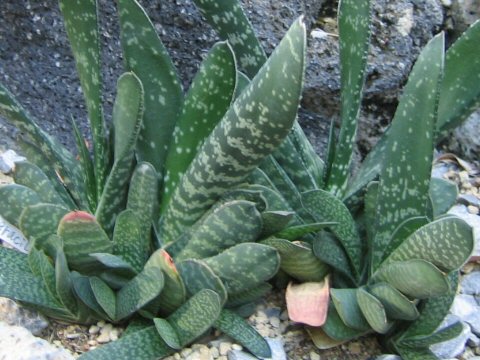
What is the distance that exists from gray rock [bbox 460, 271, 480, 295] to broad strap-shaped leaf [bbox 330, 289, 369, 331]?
0.35 m

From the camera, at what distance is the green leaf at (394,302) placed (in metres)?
1.17

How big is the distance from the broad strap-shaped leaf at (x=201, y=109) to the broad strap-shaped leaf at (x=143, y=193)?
0.07 metres

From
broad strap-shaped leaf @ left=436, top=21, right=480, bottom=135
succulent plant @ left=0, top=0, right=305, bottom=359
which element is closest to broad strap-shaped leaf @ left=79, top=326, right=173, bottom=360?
succulent plant @ left=0, top=0, right=305, bottom=359

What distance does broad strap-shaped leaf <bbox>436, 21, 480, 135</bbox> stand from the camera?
1.34 metres

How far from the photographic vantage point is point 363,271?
4.35 feet

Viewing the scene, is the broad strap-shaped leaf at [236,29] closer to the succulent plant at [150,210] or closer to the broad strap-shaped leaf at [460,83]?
the succulent plant at [150,210]

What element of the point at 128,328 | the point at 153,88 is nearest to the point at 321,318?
the point at 128,328

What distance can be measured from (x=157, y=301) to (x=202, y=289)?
3.5 inches

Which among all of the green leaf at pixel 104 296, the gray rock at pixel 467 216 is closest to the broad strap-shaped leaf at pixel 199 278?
the green leaf at pixel 104 296

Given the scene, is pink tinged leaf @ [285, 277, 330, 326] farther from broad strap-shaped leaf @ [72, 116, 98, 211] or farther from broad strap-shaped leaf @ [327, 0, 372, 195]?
broad strap-shaped leaf @ [72, 116, 98, 211]

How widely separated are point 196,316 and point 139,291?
91mm

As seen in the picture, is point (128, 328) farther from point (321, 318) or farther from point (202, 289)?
point (321, 318)

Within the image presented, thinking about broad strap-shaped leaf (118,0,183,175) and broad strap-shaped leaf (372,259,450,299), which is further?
broad strap-shaped leaf (118,0,183,175)

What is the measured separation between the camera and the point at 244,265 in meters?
1.17
